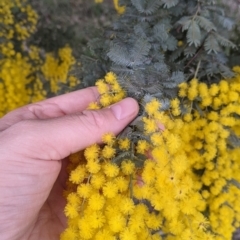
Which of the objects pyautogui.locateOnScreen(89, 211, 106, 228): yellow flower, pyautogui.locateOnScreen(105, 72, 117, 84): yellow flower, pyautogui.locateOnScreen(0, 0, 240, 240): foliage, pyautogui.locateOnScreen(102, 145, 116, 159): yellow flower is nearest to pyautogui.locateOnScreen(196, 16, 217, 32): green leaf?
pyautogui.locateOnScreen(0, 0, 240, 240): foliage

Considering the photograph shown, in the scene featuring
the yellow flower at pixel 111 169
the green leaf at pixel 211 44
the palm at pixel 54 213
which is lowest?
the palm at pixel 54 213

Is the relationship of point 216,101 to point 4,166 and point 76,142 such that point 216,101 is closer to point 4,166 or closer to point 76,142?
point 76,142

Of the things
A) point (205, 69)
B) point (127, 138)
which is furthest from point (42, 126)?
point (205, 69)

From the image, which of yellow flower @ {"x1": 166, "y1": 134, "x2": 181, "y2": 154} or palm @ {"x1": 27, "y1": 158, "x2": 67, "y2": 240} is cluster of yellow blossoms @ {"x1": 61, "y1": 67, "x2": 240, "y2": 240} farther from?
palm @ {"x1": 27, "y1": 158, "x2": 67, "y2": 240}

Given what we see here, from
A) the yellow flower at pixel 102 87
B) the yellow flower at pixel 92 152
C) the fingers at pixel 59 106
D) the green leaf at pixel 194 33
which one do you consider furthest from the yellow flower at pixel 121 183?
the green leaf at pixel 194 33

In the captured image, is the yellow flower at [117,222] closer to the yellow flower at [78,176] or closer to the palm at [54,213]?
the yellow flower at [78,176]

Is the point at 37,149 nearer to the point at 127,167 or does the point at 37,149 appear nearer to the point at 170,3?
the point at 127,167

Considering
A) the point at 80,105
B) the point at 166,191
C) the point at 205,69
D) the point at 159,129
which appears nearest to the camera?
the point at 166,191
